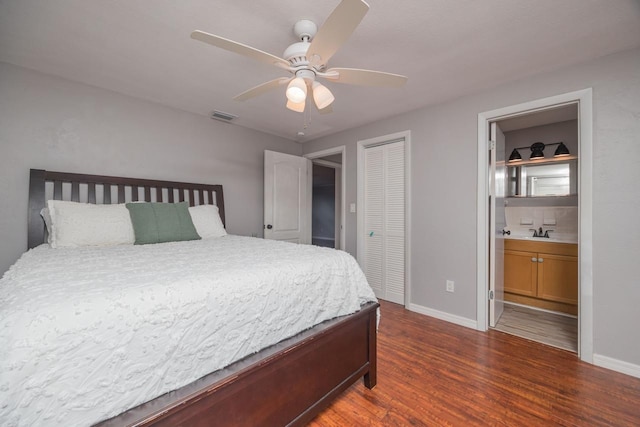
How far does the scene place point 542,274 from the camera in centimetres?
327

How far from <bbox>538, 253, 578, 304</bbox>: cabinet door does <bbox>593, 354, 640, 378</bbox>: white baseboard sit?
1115 millimetres

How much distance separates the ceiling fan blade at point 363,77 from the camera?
A: 5.54ft

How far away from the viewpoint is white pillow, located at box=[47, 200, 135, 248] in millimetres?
2121

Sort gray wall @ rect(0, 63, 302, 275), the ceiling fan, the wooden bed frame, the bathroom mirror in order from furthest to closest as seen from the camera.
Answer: the bathroom mirror → gray wall @ rect(0, 63, 302, 275) → the ceiling fan → the wooden bed frame

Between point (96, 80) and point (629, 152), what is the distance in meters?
4.59

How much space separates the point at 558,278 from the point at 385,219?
6.82 feet

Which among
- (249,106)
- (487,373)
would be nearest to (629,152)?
(487,373)

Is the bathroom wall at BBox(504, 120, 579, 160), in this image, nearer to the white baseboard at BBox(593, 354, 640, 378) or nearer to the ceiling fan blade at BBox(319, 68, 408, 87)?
the white baseboard at BBox(593, 354, 640, 378)

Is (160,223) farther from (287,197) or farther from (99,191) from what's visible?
(287,197)

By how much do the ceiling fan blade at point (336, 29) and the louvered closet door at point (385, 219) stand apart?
2193 millimetres

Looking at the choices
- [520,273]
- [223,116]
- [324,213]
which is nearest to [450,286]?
[520,273]

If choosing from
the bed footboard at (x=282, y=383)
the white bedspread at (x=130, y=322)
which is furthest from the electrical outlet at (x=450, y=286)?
the white bedspread at (x=130, y=322)

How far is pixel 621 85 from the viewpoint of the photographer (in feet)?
6.81

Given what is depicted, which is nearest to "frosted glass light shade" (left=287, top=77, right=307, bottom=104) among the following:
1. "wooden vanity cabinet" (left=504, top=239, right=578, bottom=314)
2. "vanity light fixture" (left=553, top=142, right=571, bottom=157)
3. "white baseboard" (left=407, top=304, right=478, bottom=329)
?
"white baseboard" (left=407, top=304, right=478, bottom=329)
